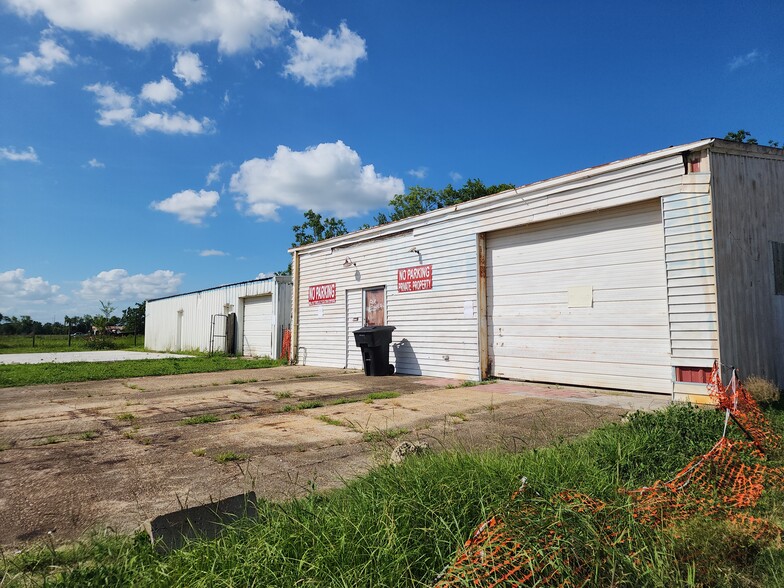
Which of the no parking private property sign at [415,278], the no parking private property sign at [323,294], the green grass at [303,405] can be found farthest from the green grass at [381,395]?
the no parking private property sign at [323,294]

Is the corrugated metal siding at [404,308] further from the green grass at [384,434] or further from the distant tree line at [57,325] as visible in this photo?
the distant tree line at [57,325]

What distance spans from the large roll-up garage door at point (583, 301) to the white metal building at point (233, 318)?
34.5 ft

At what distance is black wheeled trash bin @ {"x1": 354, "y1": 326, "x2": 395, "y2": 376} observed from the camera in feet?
36.9

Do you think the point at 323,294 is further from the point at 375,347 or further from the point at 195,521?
the point at 195,521

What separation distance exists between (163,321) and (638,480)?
3136 cm

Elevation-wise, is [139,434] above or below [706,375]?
below

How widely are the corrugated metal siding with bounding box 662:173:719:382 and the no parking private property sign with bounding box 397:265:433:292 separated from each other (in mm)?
5259

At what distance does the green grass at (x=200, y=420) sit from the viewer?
19.5 ft

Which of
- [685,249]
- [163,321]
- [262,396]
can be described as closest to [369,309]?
[262,396]

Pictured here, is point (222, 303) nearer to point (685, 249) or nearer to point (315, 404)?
point (315, 404)

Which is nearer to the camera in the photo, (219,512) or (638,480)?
(219,512)

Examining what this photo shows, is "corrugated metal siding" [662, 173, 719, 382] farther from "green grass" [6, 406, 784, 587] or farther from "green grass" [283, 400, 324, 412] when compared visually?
"green grass" [283, 400, 324, 412]

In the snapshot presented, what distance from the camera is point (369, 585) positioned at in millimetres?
1819

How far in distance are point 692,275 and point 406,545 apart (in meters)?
6.32
